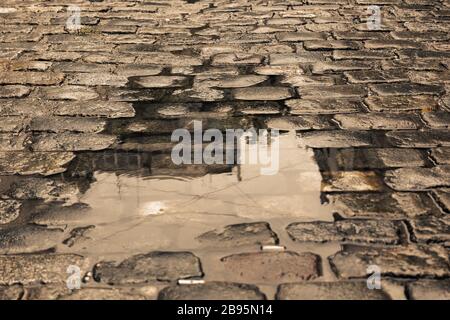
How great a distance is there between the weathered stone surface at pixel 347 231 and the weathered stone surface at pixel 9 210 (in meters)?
1.41

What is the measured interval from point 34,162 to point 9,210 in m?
0.60

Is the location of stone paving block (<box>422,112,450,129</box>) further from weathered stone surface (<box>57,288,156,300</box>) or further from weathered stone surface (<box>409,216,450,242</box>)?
weathered stone surface (<box>57,288,156,300</box>)

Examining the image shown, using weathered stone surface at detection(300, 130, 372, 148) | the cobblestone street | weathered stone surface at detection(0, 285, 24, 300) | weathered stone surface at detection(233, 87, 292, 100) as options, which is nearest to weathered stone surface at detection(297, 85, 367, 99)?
the cobblestone street

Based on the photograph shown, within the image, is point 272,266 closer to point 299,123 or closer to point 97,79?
Answer: point 299,123

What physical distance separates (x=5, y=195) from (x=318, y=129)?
6.64ft

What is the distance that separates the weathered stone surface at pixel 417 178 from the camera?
11.7 ft

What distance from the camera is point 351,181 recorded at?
3.62m

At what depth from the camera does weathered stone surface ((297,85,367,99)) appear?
492 centimetres

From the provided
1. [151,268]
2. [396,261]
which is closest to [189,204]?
[151,268]

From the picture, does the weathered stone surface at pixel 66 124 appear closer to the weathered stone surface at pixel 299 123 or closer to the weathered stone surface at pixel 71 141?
the weathered stone surface at pixel 71 141

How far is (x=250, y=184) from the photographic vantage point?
142 inches

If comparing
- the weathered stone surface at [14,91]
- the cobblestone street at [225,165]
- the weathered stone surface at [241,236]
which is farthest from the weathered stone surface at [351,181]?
the weathered stone surface at [14,91]

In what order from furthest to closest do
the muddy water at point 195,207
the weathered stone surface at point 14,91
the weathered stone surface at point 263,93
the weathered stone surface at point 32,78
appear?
the weathered stone surface at point 32,78
the weathered stone surface at point 14,91
the weathered stone surface at point 263,93
the muddy water at point 195,207

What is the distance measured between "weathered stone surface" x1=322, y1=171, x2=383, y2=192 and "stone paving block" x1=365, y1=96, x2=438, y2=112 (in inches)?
42.6
